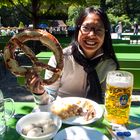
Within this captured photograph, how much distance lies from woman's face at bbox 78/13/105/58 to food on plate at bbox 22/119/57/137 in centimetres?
104

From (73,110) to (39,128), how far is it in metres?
0.41

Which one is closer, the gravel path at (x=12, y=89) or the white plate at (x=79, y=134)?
the white plate at (x=79, y=134)

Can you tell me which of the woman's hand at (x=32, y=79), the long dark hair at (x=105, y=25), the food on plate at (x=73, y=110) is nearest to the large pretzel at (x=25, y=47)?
the woman's hand at (x=32, y=79)

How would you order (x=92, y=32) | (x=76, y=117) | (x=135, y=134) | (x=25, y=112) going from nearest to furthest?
(x=135, y=134)
(x=76, y=117)
(x=25, y=112)
(x=92, y=32)

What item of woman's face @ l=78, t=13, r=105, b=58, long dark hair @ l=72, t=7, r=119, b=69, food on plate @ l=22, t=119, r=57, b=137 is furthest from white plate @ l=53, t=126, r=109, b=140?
long dark hair @ l=72, t=7, r=119, b=69

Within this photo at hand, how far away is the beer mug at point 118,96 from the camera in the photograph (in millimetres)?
1807

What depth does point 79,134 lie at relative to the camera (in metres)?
1.75

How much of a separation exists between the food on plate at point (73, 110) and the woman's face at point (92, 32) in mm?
657

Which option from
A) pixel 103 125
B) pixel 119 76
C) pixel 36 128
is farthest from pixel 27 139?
pixel 119 76

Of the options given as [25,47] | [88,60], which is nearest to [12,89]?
[88,60]

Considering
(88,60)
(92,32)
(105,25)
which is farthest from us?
(88,60)

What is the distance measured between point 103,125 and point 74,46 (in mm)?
1212

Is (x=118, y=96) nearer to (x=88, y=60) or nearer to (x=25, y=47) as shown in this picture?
(x=25, y=47)

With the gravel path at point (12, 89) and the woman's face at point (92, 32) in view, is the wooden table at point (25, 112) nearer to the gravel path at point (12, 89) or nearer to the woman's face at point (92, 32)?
the woman's face at point (92, 32)
